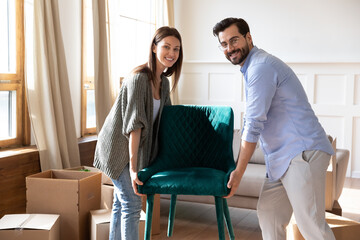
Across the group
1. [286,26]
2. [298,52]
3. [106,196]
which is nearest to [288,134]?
[106,196]

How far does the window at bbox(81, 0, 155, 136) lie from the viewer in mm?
4070

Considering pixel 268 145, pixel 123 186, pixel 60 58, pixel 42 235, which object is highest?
pixel 60 58

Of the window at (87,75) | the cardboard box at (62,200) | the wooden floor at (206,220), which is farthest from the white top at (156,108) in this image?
the window at (87,75)

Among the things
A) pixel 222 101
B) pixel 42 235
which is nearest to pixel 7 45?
pixel 42 235

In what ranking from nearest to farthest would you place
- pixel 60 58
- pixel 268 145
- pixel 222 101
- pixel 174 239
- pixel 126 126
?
pixel 268 145 → pixel 126 126 → pixel 174 239 → pixel 60 58 → pixel 222 101

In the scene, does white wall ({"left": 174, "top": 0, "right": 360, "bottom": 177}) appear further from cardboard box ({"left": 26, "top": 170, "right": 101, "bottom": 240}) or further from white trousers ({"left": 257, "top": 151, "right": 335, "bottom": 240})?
white trousers ({"left": 257, "top": 151, "right": 335, "bottom": 240})

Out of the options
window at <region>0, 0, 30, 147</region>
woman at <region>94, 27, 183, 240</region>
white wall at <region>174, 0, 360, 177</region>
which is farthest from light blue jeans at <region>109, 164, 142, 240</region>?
white wall at <region>174, 0, 360, 177</region>

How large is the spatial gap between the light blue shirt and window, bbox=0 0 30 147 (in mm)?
1970

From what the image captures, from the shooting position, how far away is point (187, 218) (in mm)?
3533

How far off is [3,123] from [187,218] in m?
1.60

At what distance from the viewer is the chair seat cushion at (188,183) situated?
2072 millimetres

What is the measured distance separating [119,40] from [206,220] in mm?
2089

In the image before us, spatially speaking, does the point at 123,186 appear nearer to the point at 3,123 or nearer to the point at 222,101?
the point at 3,123

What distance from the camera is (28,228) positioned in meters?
2.40
